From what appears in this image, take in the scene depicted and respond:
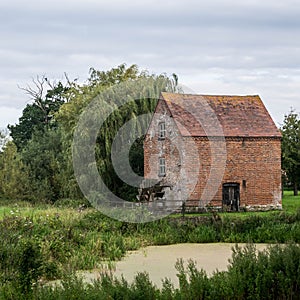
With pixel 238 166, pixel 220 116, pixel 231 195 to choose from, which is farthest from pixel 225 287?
pixel 220 116

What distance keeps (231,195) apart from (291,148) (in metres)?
9.01

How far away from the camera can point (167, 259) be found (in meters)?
16.9

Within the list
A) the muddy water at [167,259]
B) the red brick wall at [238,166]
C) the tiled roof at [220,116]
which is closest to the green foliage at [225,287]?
the muddy water at [167,259]

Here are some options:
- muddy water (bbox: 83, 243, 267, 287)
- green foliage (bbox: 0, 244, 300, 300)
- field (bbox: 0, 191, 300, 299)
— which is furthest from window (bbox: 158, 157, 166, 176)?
green foliage (bbox: 0, 244, 300, 300)

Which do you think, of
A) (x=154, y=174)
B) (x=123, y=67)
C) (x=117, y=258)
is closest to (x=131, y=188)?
(x=154, y=174)

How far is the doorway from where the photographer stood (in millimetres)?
28953

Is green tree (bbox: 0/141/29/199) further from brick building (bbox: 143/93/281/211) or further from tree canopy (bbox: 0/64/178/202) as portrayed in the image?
brick building (bbox: 143/93/281/211)

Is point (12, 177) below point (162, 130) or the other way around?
below

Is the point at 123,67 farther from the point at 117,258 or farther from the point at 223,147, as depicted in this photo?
the point at 117,258

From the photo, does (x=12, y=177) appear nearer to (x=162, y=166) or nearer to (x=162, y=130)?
(x=162, y=166)

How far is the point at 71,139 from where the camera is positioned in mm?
32531

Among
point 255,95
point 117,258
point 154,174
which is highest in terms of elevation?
point 255,95

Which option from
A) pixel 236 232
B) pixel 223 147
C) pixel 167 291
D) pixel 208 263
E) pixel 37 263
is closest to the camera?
pixel 167 291

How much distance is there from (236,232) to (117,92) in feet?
42.9
